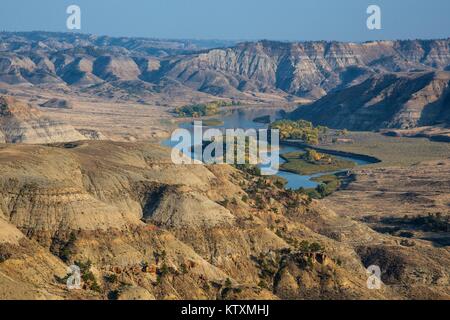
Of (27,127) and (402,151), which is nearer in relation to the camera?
(27,127)

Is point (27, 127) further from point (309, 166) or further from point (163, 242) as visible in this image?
point (163, 242)

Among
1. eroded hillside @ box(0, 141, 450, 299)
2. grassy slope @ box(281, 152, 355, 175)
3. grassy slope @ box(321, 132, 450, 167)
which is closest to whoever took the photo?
eroded hillside @ box(0, 141, 450, 299)

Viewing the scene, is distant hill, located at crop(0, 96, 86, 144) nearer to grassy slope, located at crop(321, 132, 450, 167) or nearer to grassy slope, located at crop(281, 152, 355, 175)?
grassy slope, located at crop(281, 152, 355, 175)

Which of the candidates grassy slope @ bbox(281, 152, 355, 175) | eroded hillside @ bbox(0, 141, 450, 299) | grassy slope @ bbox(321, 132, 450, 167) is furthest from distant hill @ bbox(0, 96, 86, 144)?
eroded hillside @ bbox(0, 141, 450, 299)

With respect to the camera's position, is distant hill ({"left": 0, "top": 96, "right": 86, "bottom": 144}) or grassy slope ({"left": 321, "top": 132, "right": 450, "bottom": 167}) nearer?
distant hill ({"left": 0, "top": 96, "right": 86, "bottom": 144})

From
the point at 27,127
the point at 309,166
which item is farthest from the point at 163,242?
the point at 309,166

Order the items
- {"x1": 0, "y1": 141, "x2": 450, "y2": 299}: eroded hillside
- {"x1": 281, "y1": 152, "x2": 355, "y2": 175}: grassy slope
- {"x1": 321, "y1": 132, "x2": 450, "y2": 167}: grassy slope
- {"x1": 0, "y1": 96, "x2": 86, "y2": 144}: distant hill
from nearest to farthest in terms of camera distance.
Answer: {"x1": 0, "y1": 141, "x2": 450, "y2": 299}: eroded hillside < {"x1": 0, "y1": 96, "x2": 86, "y2": 144}: distant hill < {"x1": 281, "y1": 152, "x2": 355, "y2": 175}: grassy slope < {"x1": 321, "y1": 132, "x2": 450, "y2": 167}: grassy slope

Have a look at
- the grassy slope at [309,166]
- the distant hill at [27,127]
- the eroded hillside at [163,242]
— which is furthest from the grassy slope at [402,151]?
the eroded hillside at [163,242]

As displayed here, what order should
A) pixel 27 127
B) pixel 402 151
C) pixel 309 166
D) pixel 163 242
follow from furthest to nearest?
pixel 402 151 → pixel 309 166 → pixel 27 127 → pixel 163 242

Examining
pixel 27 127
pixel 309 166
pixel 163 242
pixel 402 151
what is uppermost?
pixel 27 127
